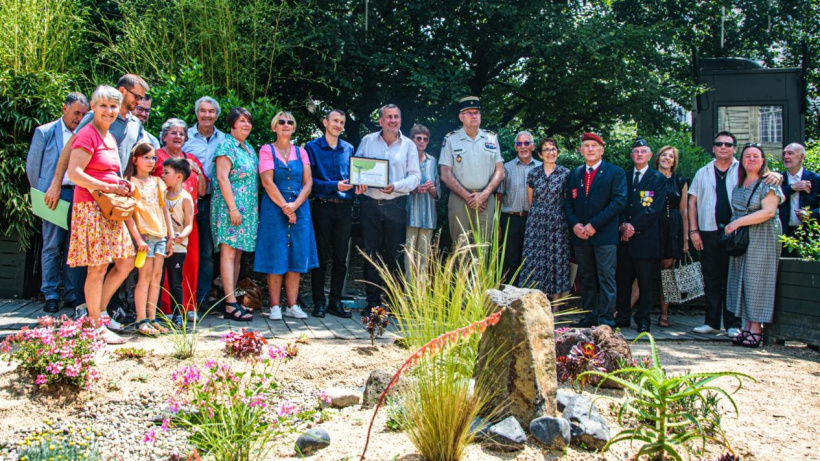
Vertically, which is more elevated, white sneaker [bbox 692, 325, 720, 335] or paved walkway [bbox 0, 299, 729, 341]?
paved walkway [bbox 0, 299, 729, 341]

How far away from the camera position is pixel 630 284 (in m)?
6.41

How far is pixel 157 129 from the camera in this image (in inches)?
261

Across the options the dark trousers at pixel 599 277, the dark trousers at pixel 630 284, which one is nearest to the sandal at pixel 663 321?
the dark trousers at pixel 630 284

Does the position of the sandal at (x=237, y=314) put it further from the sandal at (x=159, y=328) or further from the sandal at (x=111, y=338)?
the sandal at (x=111, y=338)

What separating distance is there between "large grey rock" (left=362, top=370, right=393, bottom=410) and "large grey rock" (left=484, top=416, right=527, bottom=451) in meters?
0.82

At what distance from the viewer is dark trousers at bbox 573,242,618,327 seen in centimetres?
612

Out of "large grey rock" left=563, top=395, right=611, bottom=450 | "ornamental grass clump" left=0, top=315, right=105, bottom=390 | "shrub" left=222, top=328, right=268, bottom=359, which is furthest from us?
"shrub" left=222, top=328, right=268, bottom=359

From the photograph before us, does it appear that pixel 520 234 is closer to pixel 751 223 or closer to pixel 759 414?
pixel 751 223

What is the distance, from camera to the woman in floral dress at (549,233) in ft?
21.1

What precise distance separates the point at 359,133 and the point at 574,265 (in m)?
5.60

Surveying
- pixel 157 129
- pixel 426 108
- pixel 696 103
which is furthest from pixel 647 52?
pixel 157 129

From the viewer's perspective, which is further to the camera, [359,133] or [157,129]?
[359,133]

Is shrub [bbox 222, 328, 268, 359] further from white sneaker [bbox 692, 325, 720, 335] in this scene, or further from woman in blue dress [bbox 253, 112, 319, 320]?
white sneaker [bbox 692, 325, 720, 335]

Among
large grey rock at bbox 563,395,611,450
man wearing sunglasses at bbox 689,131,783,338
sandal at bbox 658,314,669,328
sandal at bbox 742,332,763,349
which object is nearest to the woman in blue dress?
large grey rock at bbox 563,395,611,450
